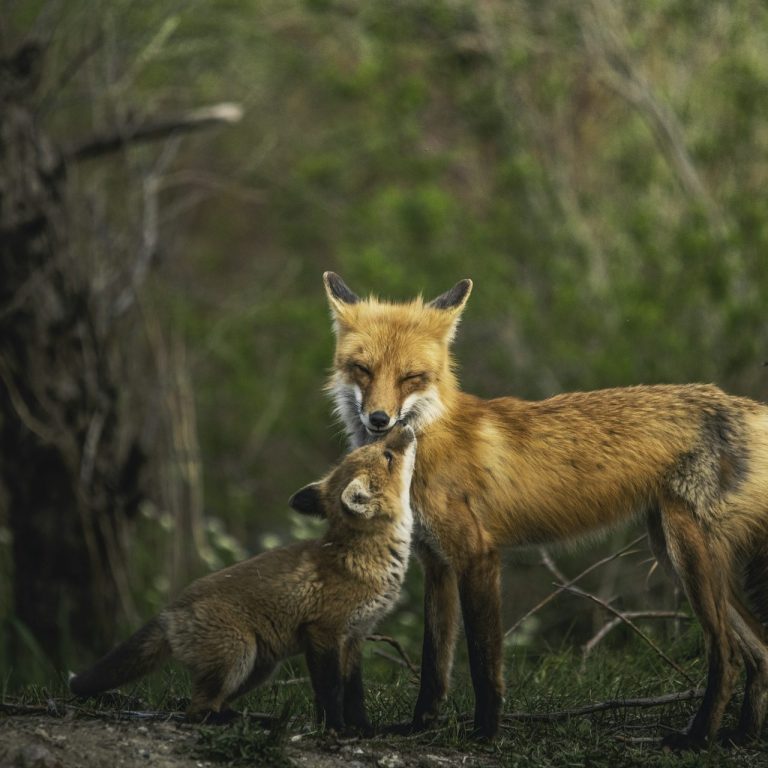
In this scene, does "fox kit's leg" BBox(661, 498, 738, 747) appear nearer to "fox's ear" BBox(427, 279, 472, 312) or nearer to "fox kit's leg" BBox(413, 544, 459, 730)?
"fox kit's leg" BBox(413, 544, 459, 730)

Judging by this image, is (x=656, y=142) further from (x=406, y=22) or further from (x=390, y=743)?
(x=390, y=743)

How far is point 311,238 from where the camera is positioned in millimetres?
17609

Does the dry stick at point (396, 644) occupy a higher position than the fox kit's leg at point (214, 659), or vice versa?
the fox kit's leg at point (214, 659)

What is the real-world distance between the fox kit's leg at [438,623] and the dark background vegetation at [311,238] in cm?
247

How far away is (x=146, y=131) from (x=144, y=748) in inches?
236

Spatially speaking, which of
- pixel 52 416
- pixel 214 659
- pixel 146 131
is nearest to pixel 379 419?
pixel 214 659

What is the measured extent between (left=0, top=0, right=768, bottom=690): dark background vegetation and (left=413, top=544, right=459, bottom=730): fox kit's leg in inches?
97.1

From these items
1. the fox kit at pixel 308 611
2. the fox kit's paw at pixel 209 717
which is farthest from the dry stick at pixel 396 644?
the fox kit's paw at pixel 209 717

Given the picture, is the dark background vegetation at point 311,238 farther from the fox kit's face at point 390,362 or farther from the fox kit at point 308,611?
the fox kit at point 308,611

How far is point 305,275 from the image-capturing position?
741 inches

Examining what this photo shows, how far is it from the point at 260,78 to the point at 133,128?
645cm

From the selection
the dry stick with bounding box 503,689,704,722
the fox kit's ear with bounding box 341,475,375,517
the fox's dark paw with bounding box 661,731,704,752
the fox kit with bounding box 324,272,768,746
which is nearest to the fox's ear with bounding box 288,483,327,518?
the fox kit's ear with bounding box 341,475,375,517

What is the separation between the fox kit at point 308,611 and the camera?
5.16 meters

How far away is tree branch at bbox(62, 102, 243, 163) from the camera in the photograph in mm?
9461
